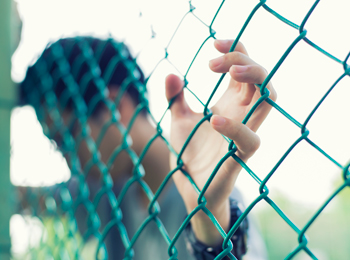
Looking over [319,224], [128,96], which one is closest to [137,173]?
[128,96]

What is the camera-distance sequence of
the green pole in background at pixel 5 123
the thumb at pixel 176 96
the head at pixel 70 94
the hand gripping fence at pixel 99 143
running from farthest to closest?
the head at pixel 70 94, the green pole in background at pixel 5 123, the thumb at pixel 176 96, the hand gripping fence at pixel 99 143

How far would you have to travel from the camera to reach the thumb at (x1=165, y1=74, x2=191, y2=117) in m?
0.69

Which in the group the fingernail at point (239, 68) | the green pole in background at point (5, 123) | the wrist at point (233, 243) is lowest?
the green pole in background at point (5, 123)

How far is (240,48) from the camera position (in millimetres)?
562

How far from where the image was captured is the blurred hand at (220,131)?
1.70ft

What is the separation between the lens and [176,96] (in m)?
0.73

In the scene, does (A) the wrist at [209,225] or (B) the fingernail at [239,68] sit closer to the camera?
(B) the fingernail at [239,68]

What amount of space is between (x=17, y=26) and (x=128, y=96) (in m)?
0.57

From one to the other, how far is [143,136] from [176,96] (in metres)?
0.83

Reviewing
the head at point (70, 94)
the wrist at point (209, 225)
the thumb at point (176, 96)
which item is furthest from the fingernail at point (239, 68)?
the head at point (70, 94)

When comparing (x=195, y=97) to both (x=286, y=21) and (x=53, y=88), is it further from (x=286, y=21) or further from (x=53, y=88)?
(x=53, y=88)

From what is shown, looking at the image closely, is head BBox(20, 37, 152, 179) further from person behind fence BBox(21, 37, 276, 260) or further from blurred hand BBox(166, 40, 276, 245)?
blurred hand BBox(166, 40, 276, 245)

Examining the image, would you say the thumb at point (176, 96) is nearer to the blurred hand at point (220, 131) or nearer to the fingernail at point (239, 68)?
the blurred hand at point (220, 131)

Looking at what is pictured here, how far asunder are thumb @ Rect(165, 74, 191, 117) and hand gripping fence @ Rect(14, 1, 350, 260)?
0.14 ft
